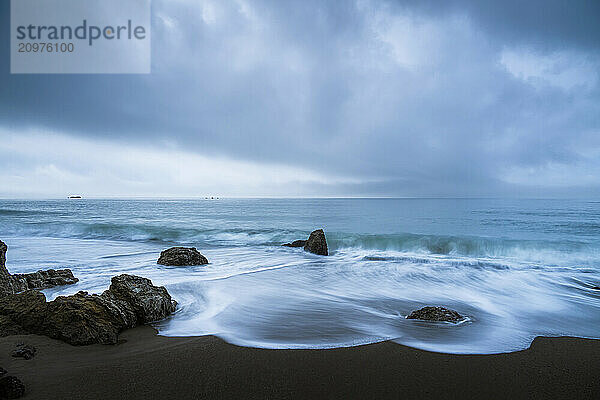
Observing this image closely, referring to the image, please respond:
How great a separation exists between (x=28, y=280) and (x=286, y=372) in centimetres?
624

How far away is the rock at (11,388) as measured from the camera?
2375 mm

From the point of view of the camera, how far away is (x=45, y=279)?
6355mm

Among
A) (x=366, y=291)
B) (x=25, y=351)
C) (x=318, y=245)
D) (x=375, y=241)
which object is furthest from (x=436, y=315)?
(x=375, y=241)

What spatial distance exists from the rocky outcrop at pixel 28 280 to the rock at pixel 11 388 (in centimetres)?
376

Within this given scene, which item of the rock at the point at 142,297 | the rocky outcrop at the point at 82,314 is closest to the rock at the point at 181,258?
the rock at the point at 142,297

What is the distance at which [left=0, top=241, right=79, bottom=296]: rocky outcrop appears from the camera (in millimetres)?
5273

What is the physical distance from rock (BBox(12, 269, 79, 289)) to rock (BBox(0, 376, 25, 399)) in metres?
4.38

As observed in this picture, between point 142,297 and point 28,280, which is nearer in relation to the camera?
point 142,297

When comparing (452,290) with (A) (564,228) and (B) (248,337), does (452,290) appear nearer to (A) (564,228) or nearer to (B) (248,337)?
(B) (248,337)

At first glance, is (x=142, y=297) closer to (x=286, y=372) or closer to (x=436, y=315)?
(x=286, y=372)

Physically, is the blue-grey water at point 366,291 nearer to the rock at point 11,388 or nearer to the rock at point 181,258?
the rock at point 181,258

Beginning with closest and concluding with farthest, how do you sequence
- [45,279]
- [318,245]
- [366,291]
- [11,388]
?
[11,388] < [45,279] < [366,291] < [318,245]

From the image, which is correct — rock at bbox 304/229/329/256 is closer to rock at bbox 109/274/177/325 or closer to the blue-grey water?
the blue-grey water

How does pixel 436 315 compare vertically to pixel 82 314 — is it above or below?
below
